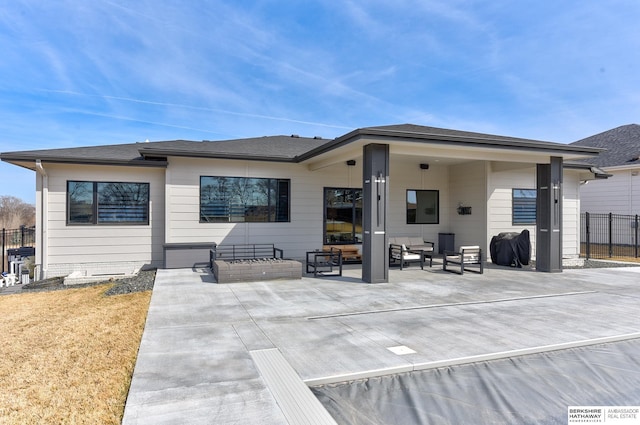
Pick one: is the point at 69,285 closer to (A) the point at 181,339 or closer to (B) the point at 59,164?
(B) the point at 59,164

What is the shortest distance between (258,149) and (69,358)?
24.8 ft

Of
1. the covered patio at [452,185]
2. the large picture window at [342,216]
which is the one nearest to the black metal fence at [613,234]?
the covered patio at [452,185]

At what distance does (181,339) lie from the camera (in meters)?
4.02

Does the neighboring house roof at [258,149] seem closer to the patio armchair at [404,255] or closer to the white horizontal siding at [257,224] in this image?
the white horizontal siding at [257,224]

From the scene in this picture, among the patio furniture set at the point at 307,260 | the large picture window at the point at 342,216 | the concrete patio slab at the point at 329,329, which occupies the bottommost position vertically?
the concrete patio slab at the point at 329,329

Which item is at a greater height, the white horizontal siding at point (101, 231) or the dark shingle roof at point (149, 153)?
the dark shingle roof at point (149, 153)

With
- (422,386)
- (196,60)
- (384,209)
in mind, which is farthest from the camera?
(196,60)

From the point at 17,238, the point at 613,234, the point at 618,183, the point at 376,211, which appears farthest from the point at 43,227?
the point at 618,183

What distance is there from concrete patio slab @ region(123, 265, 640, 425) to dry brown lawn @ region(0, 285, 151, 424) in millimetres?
203

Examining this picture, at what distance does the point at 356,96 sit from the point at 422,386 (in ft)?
61.5

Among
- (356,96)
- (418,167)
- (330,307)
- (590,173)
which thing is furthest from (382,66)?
(330,307)

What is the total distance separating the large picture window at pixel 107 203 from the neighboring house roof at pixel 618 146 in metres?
16.2

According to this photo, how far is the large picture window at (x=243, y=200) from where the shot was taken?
382 inches

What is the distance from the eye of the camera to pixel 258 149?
34.0 feet
